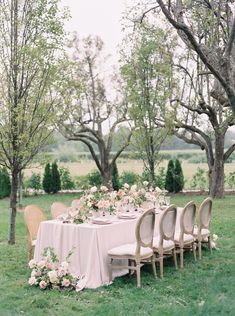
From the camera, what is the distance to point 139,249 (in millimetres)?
7176

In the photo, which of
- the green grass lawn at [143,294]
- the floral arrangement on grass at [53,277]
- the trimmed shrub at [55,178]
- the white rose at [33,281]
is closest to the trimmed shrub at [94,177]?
the trimmed shrub at [55,178]

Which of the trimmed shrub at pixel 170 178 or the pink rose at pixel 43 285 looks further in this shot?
the trimmed shrub at pixel 170 178

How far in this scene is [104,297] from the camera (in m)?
6.51

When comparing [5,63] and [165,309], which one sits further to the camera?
[5,63]

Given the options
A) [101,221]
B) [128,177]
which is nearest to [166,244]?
[101,221]

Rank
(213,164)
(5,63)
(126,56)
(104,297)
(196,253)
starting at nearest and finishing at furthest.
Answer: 1. (104,297)
2. (196,253)
3. (5,63)
4. (126,56)
5. (213,164)

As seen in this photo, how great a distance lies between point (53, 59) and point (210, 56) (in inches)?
168

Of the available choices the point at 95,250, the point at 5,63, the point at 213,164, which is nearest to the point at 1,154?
the point at 5,63

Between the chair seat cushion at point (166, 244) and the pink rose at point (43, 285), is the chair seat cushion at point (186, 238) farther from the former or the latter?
the pink rose at point (43, 285)

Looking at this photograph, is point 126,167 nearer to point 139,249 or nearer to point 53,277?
point 139,249

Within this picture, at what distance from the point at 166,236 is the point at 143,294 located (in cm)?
155

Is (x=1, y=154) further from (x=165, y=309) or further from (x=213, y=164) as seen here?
(x=213, y=164)

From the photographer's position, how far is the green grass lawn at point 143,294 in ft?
19.2

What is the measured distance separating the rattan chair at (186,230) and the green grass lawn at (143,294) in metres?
0.31
